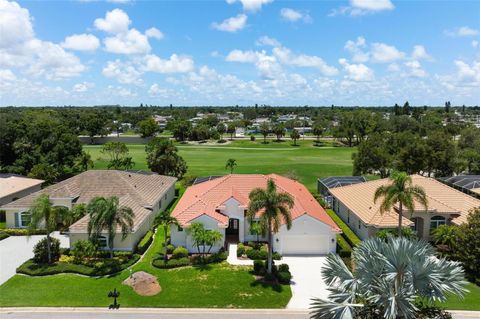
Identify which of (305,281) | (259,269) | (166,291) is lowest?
(305,281)

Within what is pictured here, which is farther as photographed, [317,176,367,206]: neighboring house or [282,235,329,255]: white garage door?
[317,176,367,206]: neighboring house

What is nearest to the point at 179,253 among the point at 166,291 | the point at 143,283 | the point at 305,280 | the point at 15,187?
the point at 143,283

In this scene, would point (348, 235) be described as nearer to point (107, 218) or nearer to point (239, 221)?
point (239, 221)

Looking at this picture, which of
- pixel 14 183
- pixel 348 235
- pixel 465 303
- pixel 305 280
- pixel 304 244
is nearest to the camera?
pixel 465 303

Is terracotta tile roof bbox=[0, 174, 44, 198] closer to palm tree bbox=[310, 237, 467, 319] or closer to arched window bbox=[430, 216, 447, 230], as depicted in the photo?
palm tree bbox=[310, 237, 467, 319]

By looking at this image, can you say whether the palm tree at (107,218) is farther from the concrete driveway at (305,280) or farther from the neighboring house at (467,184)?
the neighboring house at (467,184)

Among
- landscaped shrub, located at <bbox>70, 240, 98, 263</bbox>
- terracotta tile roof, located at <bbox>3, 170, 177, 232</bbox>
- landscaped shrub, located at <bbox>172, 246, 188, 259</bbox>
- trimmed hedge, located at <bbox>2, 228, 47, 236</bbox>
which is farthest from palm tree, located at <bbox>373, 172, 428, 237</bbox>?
trimmed hedge, located at <bbox>2, 228, 47, 236</bbox>
